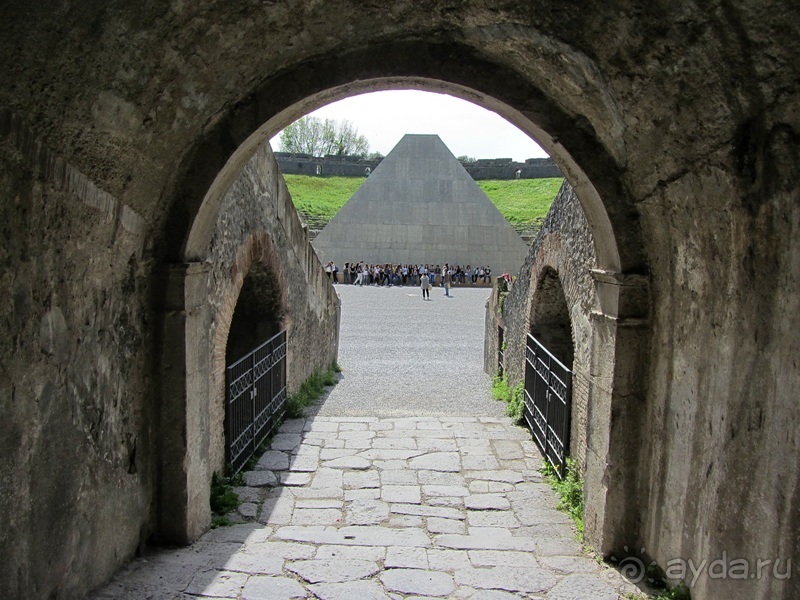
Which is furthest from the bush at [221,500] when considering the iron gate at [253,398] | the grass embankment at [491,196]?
the grass embankment at [491,196]

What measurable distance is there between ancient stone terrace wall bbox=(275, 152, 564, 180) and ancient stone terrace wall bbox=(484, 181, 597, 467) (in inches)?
1697

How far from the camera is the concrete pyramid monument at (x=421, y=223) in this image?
31.7 meters

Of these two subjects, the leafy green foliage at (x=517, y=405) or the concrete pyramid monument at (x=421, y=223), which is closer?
the leafy green foliage at (x=517, y=405)

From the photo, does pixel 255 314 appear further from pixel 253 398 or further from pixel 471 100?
pixel 471 100

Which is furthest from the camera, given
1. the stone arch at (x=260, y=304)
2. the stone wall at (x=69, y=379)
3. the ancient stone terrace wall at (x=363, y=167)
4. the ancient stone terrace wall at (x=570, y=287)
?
the ancient stone terrace wall at (x=363, y=167)

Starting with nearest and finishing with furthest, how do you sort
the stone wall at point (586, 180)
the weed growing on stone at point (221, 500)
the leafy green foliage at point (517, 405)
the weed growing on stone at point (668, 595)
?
the stone wall at point (586, 180) < the weed growing on stone at point (668, 595) < the weed growing on stone at point (221, 500) < the leafy green foliage at point (517, 405)

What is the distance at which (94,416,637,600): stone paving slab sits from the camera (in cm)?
359

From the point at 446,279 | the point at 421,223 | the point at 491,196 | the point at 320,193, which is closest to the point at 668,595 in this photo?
the point at 446,279

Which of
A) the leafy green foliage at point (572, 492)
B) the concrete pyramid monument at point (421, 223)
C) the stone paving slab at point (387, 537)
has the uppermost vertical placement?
the concrete pyramid monument at point (421, 223)

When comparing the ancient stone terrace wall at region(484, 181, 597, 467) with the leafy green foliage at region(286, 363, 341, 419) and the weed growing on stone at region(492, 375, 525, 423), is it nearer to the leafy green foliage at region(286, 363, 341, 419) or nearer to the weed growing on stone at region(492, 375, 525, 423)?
the weed growing on stone at region(492, 375, 525, 423)

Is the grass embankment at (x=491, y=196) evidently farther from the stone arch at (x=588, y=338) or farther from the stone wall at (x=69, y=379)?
the stone wall at (x=69, y=379)

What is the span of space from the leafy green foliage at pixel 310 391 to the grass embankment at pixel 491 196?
1080 inches

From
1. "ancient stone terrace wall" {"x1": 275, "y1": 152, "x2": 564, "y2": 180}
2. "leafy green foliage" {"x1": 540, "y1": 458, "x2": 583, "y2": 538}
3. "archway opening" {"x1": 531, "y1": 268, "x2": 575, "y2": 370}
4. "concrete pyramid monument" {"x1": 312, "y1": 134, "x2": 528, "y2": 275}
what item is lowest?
"leafy green foliage" {"x1": 540, "y1": 458, "x2": 583, "y2": 538}

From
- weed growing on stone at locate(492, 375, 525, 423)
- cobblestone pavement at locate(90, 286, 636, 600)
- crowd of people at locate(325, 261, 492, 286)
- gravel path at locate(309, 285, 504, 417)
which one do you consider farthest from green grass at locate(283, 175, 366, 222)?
cobblestone pavement at locate(90, 286, 636, 600)
